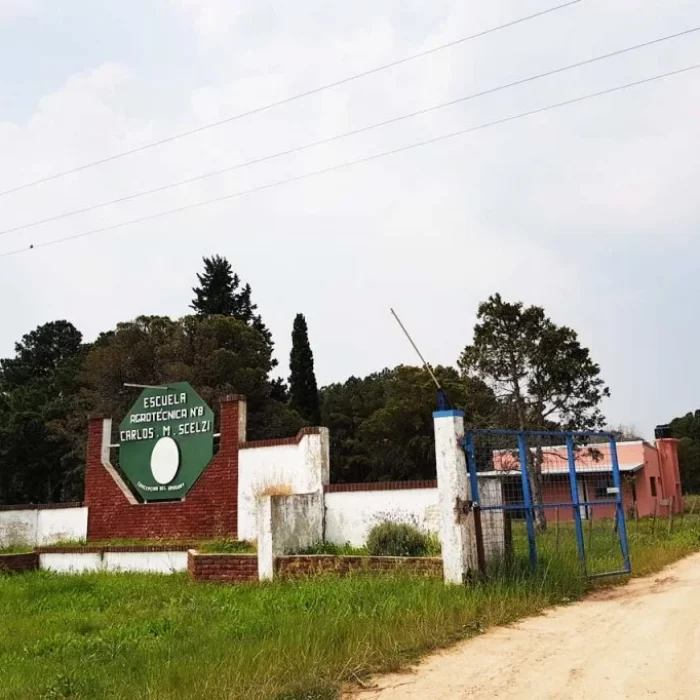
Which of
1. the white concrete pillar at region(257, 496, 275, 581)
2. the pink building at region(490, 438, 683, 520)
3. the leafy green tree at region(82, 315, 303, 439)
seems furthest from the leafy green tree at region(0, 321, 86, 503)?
the white concrete pillar at region(257, 496, 275, 581)

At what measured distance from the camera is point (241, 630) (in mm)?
7141

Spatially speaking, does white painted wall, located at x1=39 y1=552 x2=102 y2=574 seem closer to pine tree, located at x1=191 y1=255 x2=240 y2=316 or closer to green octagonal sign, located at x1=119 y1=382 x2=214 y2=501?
green octagonal sign, located at x1=119 y1=382 x2=214 y2=501

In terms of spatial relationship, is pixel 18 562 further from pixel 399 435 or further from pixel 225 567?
pixel 399 435

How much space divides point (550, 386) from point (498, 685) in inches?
819

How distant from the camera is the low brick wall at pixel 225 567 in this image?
1203cm

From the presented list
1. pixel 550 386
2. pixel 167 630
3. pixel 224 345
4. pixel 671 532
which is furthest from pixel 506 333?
pixel 167 630

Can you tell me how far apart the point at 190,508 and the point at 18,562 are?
12.3 ft

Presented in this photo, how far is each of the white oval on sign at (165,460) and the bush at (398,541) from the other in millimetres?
5802

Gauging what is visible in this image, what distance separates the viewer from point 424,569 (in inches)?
392

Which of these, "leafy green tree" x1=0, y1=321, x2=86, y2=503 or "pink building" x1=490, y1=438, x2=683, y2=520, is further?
"leafy green tree" x1=0, y1=321, x2=86, y2=503

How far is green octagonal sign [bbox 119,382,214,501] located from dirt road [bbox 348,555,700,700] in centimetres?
929

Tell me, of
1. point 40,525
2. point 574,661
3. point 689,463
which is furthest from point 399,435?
point 574,661

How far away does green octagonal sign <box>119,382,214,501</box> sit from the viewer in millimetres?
15766

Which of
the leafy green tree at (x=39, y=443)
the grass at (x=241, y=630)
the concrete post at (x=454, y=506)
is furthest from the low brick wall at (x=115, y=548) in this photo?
the leafy green tree at (x=39, y=443)
